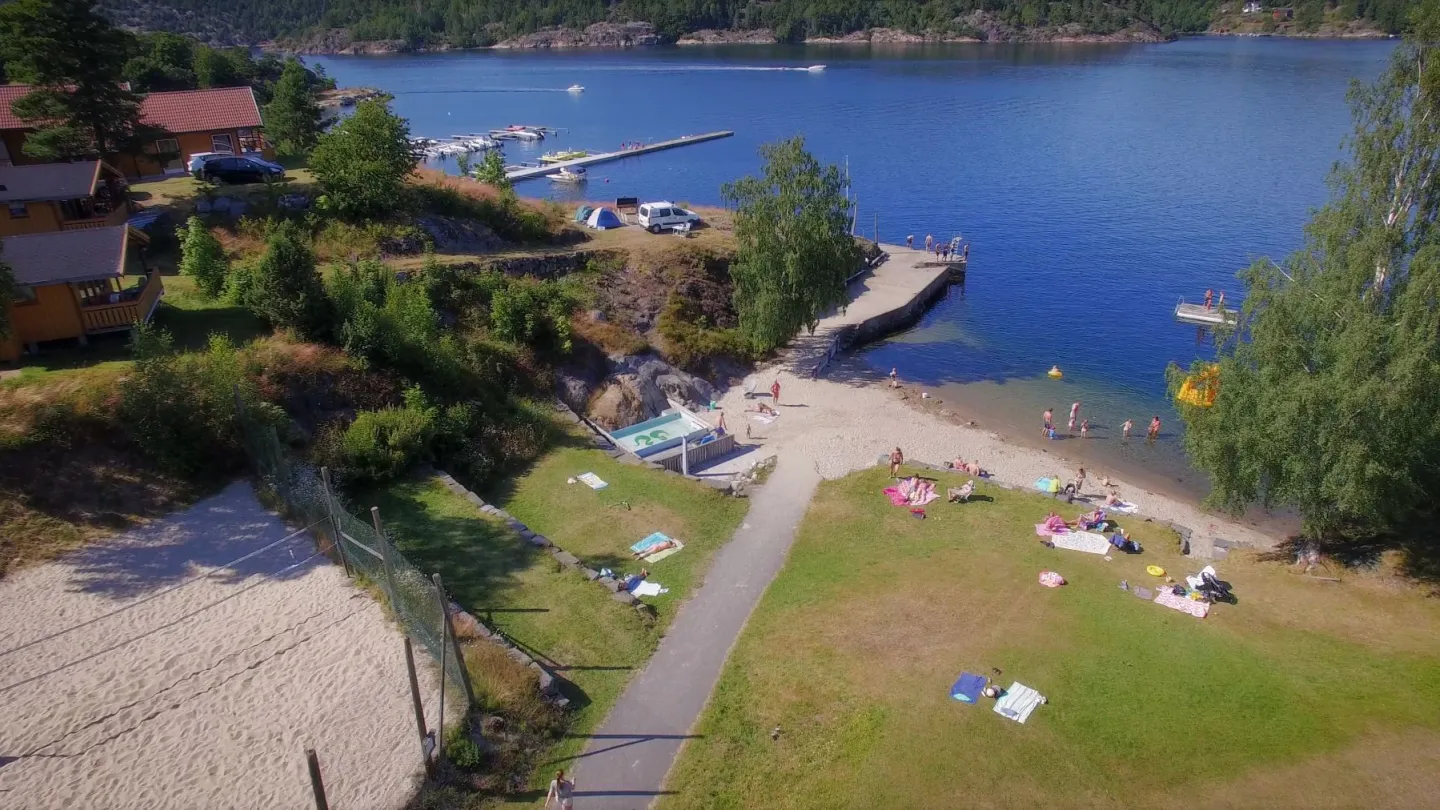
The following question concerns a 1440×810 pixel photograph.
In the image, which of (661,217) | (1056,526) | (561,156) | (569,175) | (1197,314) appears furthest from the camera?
(561,156)

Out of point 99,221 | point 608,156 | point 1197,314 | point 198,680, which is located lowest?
point 1197,314

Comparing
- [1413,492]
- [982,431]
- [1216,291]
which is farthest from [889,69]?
[1413,492]

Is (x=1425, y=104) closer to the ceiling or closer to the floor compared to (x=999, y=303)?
closer to the ceiling

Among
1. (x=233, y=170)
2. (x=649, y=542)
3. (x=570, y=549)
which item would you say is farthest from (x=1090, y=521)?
(x=233, y=170)

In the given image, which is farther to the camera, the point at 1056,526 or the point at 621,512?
the point at 621,512

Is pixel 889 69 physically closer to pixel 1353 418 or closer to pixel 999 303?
pixel 999 303

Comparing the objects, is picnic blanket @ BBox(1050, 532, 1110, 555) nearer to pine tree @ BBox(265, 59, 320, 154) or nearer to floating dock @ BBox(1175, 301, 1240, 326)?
floating dock @ BBox(1175, 301, 1240, 326)

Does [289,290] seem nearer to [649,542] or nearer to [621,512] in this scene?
[621,512]
